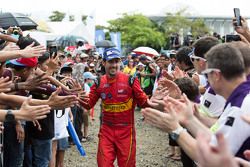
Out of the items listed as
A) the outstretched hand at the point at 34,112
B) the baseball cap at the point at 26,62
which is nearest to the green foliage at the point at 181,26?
the baseball cap at the point at 26,62

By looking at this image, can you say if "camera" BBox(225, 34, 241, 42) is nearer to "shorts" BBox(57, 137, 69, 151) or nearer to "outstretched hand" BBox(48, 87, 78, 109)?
"outstretched hand" BBox(48, 87, 78, 109)

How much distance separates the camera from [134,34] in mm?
60281

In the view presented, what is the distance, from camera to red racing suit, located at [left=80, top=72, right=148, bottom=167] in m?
6.21

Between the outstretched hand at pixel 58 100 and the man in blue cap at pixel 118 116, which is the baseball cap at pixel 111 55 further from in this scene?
the outstretched hand at pixel 58 100

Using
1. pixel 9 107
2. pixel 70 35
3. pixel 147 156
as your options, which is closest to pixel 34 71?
pixel 9 107

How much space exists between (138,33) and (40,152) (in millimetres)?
54349

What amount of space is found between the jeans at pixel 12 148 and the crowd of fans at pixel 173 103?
0.01 meters

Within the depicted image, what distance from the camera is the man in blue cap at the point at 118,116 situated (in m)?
6.21

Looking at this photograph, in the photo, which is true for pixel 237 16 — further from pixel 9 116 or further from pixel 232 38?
pixel 9 116

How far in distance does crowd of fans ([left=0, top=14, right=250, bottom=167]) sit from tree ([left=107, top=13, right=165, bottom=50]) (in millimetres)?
50726

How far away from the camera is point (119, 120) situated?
6.23 metres

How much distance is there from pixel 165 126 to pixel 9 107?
2507mm

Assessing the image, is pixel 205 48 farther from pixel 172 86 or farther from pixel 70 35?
pixel 70 35

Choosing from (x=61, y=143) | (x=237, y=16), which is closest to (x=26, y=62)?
(x=61, y=143)
